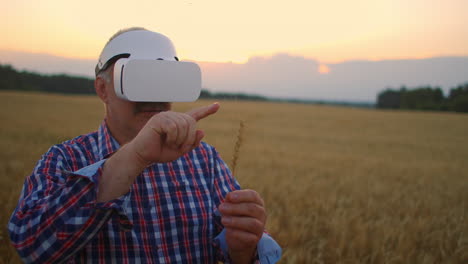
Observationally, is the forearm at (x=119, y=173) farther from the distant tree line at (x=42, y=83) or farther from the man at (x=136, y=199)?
the distant tree line at (x=42, y=83)

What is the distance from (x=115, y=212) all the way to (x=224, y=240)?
51cm

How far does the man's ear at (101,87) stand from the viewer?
1.26 metres

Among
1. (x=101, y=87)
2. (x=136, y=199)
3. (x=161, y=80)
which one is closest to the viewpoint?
(x=161, y=80)

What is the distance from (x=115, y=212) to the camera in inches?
34.1

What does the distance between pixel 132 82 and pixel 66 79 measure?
151 ft

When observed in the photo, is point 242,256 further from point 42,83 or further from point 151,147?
point 42,83

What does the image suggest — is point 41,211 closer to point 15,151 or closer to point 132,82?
point 132,82

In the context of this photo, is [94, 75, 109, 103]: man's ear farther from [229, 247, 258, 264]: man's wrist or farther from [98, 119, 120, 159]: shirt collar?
[229, 247, 258, 264]: man's wrist

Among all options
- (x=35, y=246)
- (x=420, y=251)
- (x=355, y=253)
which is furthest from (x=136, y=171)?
(x=420, y=251)

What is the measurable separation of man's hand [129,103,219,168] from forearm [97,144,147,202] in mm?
17

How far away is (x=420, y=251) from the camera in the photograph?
8.20 ft

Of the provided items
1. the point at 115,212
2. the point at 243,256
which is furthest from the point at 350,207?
the point at 115,212

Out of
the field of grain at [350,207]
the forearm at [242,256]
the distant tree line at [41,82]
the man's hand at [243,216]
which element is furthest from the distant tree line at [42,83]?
the man's hand at [243,216]

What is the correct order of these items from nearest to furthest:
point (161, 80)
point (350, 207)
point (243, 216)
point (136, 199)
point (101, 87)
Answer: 1. point (161, 80)
2. point (243, 216)
3. point (136, 199)
4. point (101, 87)
5. point (350, 207)
